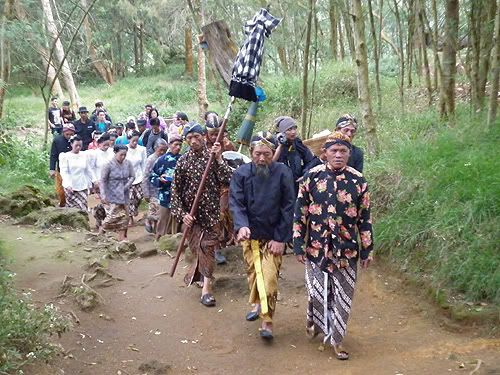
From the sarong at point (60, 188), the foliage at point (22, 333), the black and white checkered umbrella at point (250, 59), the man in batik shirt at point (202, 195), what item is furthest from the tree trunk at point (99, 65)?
the foliage at point (22, 333)

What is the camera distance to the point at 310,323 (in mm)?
4660

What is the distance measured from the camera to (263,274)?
4.75 m

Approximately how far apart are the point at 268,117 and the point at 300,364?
A: 30.8 ft

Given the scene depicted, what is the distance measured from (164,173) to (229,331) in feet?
9.72

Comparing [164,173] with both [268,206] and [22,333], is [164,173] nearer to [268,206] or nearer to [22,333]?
[268,206]

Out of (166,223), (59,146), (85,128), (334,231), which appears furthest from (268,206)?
(85,128)

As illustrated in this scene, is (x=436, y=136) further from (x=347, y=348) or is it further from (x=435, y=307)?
(x=347, y=348)

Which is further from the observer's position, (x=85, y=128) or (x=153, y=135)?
(x=85, y=128)

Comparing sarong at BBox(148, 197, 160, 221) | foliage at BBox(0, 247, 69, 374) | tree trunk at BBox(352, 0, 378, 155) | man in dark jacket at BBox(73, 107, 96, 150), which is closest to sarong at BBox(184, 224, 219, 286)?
foliage at BBox(0, 247, 69, 374)

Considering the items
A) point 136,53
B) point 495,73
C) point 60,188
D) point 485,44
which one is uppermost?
point 136,53

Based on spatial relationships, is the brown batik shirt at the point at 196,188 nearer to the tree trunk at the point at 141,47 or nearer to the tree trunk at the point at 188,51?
the tree trunk at the point at 188,51

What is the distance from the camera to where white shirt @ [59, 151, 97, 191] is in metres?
8.86

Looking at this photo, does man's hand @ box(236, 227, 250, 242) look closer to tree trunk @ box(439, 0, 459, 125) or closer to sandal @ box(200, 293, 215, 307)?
sandal @ box(200, 293, 215, 307)

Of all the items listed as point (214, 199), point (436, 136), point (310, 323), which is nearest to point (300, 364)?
point (310, 323)
